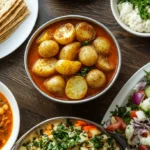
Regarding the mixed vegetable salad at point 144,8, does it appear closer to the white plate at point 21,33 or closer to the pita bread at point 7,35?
the white plate at point 21,33

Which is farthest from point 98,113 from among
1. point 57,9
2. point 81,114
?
point 57,9

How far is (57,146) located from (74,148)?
109mm

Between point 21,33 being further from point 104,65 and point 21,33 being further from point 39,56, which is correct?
point 104,65

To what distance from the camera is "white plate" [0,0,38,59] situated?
3.47m

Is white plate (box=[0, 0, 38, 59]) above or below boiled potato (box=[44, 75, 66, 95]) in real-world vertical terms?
above

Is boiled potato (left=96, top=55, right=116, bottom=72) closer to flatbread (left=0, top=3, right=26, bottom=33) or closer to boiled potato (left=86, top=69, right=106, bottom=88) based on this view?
boiled potato (left=86, top=69, right=106, bottom=88)

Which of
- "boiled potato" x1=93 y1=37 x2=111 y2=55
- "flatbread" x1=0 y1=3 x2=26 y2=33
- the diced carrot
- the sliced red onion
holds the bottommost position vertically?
the sliced red onion

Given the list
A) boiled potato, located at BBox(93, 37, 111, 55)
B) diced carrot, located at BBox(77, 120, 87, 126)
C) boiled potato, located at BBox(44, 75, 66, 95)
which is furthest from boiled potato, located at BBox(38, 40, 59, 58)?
diced carrot, located at BBox(77, 120, 87, 126)

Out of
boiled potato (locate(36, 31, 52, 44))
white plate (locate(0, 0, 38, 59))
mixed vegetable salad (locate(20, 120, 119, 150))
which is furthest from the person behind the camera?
white plate (locate(0, 0, 38, 59))

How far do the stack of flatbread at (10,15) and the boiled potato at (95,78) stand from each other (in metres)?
0.74

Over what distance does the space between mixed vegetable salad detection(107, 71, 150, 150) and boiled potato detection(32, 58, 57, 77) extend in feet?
1.74

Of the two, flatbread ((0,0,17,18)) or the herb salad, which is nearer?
the herb salad

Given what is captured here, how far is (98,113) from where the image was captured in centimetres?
342

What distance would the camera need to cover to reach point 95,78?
3084mm
